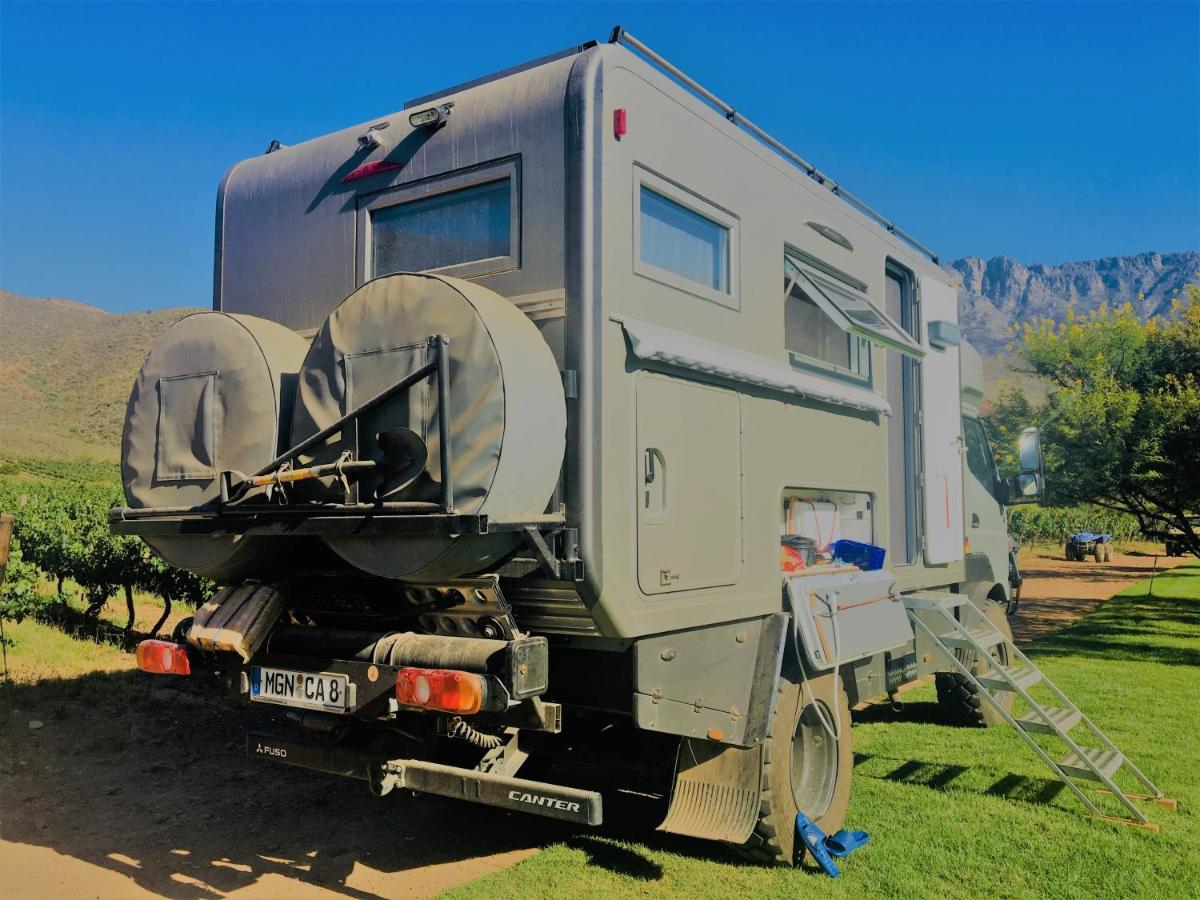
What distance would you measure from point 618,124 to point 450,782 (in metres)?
2.75

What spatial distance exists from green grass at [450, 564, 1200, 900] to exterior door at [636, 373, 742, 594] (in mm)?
1455

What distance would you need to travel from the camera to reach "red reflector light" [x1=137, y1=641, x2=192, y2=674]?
4.34 m

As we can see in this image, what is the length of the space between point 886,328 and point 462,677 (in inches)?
139

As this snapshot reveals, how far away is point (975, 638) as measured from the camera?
6488mm

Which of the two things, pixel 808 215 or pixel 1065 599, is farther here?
pixel 1065 599

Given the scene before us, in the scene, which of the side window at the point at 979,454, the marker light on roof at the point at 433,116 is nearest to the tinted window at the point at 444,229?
the marker light on roof at the point at 433,116

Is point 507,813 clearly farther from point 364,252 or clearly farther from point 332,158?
point 332,158

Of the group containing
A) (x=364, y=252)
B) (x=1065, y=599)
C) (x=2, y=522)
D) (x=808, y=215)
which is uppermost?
(x=808, y=215)

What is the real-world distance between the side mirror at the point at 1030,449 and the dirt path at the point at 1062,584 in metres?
7.08

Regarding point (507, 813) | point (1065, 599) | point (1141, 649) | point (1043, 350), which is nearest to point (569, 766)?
point (507, 813)

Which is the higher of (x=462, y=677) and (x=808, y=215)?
(x=808, y=215)

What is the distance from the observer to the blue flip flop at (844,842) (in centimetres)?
466

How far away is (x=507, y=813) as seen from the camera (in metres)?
5.63

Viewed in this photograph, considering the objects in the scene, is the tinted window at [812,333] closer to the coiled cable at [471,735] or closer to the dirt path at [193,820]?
the coiled cable at [471,735]
